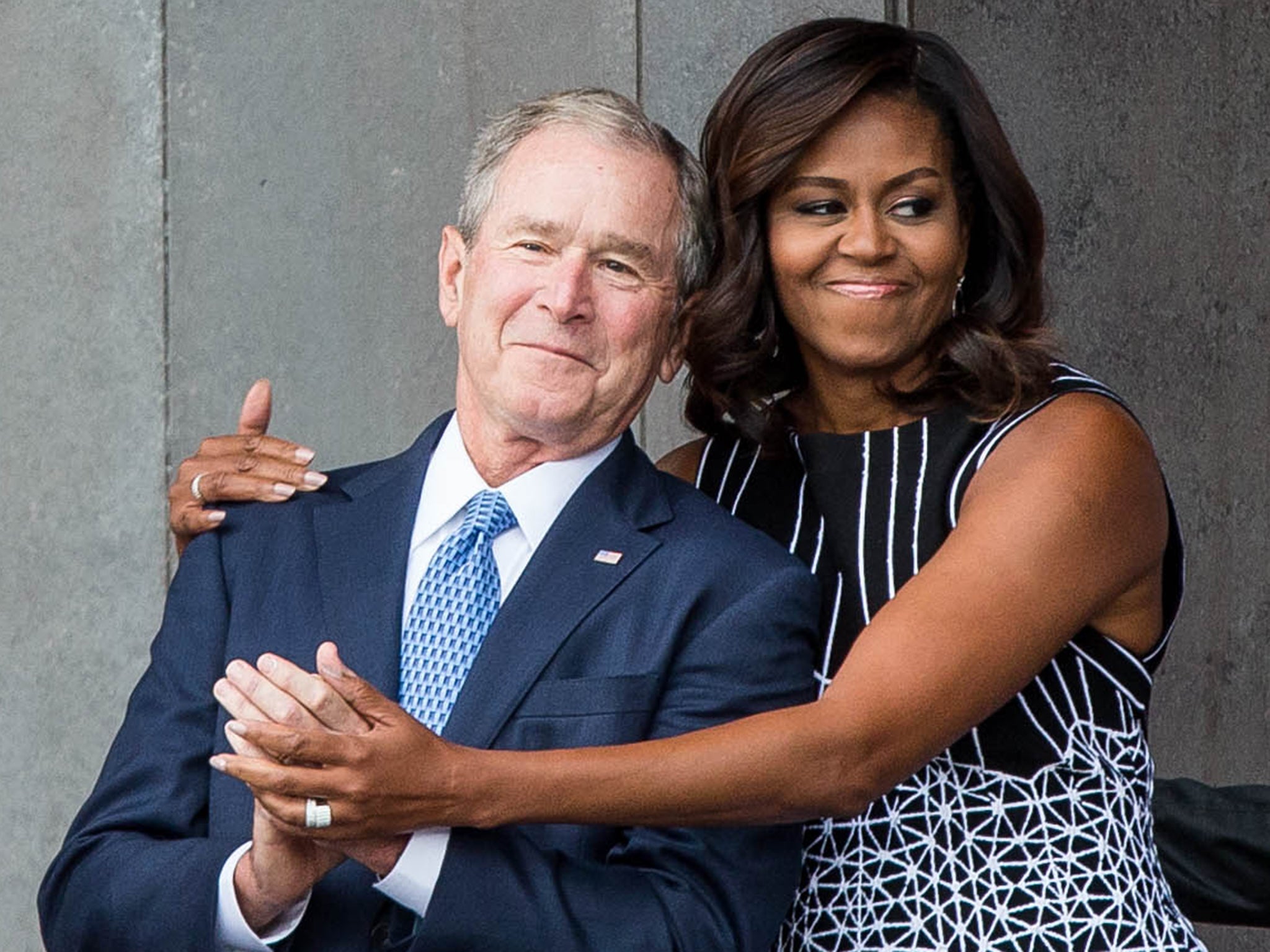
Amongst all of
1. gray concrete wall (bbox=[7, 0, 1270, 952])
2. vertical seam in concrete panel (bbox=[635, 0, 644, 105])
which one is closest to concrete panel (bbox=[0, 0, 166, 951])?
gray concrete wall (bbox=[7, 0, 1270, 952])

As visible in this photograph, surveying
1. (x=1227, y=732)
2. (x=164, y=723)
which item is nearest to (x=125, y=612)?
(x=164, y=723)

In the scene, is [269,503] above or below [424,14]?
below

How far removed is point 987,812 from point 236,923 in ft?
3.18

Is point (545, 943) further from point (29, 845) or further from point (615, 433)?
point (29, 845)

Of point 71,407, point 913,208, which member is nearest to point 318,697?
point 913,208

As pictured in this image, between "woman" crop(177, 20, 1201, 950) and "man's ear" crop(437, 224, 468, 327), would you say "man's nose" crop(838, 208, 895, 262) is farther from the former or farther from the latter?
"man's ear" crop(437, 224, 468, 327)

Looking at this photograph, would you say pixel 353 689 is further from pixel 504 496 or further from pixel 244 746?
pixel 504 496

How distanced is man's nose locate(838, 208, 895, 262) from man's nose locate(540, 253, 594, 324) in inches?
16.4

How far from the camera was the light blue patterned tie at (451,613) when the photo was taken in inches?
106

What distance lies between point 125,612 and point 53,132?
0.94 m

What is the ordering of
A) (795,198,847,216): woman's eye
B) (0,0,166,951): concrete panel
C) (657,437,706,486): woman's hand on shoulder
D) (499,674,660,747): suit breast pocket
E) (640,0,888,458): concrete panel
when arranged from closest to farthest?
(499,674,660,747): suit breast pocket, (795,198,847,216): woman's eye, (657,437,706,486): woman's hand on shoulder, (0,0,166,951): concrete panel, (640,0,888,458): concrete panel

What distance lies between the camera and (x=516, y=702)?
8.56ft

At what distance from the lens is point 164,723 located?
8.86 ft

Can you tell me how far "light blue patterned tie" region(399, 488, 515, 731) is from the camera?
8.81ft
